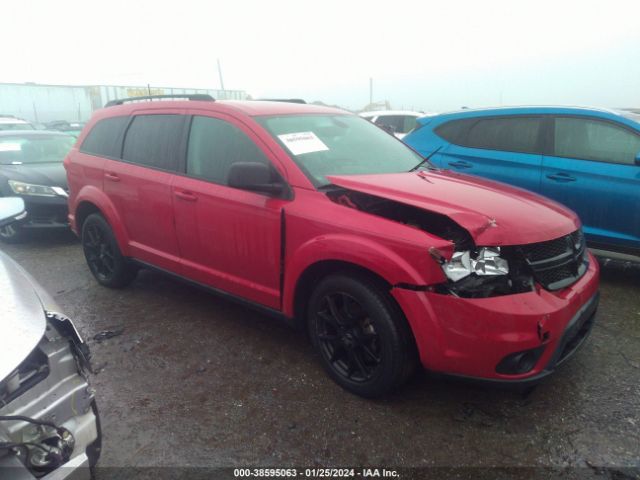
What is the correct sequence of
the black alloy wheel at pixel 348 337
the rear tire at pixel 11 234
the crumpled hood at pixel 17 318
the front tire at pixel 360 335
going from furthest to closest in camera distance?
the rear tire at pixel 11 234, the black alloy wheel at pixel 348 337, the front tire at pixel 360 335, the crumpled hood at pixel 17 318

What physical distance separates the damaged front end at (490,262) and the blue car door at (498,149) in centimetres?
213

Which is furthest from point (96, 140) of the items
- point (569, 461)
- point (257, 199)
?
point (569, 461)

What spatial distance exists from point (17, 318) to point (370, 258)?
1508 mm

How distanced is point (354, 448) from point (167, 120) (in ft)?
8.90

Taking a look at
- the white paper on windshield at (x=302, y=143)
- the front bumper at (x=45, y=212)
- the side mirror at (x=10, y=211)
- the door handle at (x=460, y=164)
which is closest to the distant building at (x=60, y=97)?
the front bumper at (x=45, y=212)

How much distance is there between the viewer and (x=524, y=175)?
443cm

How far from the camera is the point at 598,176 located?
4.04 meters

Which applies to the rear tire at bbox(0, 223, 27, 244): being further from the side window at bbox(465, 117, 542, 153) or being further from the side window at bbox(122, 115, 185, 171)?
the side window at bbox(465, 117, 542, 153)

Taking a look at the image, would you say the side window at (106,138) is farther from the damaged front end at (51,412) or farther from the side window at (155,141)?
the damaged front end at (51,412)

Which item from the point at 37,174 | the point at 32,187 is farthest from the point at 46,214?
the point at 37,174

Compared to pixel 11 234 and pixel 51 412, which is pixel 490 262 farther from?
pixel 11 234

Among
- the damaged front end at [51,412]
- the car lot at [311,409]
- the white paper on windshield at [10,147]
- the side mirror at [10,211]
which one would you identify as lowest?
the car lot at [311,409]

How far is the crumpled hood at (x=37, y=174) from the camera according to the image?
580cm

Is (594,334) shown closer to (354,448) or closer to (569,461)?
(569,461)
